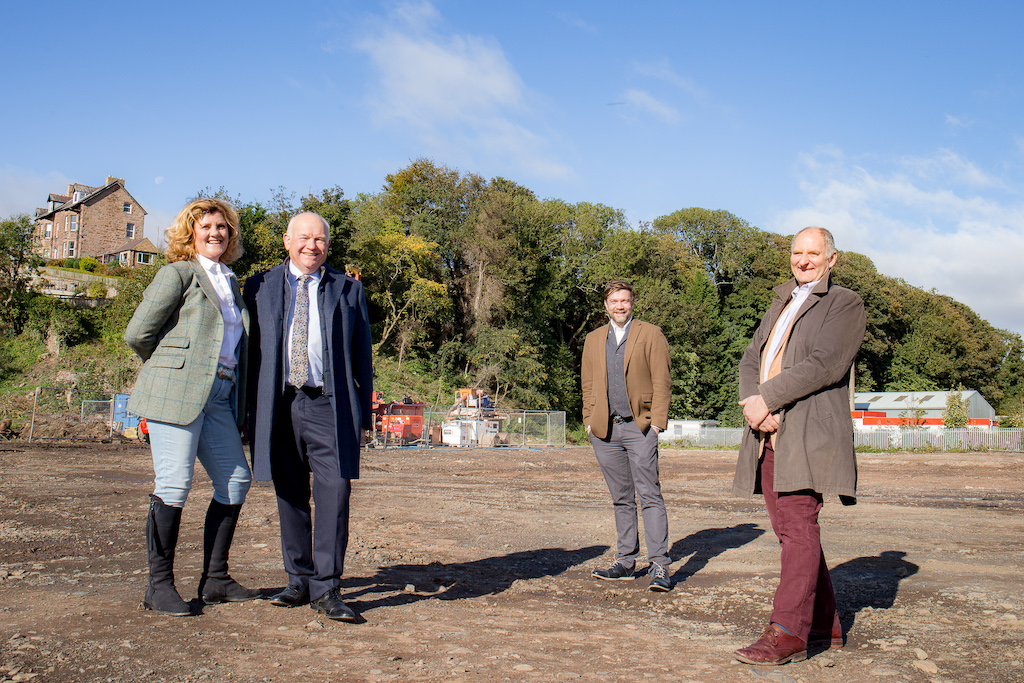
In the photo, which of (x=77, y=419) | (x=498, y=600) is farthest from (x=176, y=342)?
(x=77, y=419)

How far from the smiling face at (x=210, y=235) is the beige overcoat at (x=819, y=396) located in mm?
2744

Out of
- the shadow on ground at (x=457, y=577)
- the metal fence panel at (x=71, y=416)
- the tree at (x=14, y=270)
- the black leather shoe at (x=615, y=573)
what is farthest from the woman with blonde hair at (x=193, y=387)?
the tree at (x=14, y=270)

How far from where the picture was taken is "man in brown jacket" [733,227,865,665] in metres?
3.28

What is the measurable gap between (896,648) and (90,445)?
20650mm

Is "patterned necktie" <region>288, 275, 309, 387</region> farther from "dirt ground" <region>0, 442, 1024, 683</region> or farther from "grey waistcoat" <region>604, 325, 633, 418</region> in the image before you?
"grey waistcoat" <region>604, 325, 633, 418</region>

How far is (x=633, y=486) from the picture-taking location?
5266mm

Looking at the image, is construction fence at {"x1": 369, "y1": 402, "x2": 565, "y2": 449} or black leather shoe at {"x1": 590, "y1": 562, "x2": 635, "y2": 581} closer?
black leather shoe at {"x1": 590, "y1": 562, "x2": 635, "y2": 581}

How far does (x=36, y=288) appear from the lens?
1257 inches

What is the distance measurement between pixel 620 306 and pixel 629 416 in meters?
0.76

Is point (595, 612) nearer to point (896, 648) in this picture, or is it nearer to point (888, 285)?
point (896, 648)

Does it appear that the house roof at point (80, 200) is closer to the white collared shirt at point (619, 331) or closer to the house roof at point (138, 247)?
the house roof at point (138, 247)

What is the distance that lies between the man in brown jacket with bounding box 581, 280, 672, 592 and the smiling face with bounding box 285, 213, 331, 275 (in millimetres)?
1952

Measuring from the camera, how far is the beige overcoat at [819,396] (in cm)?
331

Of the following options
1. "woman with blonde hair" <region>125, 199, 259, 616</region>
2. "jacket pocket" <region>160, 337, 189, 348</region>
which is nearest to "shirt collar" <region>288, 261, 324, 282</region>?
"woman with blonde hair" <region>125, 199, 259, 616</region>
